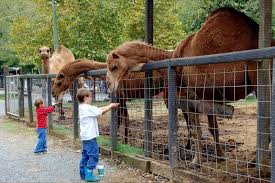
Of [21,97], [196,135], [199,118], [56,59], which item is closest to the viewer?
[196,135]

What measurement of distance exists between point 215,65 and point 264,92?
1225 mm

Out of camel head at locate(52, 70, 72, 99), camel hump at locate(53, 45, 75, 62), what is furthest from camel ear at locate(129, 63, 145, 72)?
camel hump at locate(53, 45, 75, 62)

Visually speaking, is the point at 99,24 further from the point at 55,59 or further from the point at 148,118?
the point at 148,118

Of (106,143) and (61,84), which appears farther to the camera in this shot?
(61,84)

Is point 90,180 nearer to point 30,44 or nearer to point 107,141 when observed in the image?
point 107,141

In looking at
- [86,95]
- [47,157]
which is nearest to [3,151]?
[47,157]

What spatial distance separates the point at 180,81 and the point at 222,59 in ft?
5.29

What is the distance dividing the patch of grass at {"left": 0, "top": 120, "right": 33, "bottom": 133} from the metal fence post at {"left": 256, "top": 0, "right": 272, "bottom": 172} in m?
8.35

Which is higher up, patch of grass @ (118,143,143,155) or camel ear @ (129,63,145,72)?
camel ear @ (129,63,145,72)

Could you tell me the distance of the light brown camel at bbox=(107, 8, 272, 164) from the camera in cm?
643

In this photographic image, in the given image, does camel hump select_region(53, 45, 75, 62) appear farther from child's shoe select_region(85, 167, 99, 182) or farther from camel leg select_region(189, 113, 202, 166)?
camel leg select_region(189, 113, 202, 166)

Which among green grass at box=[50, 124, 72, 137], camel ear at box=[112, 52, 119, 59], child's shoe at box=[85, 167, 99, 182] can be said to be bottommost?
child's shoe at box=[85, 167, 99, 182]

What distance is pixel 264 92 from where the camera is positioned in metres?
5.49

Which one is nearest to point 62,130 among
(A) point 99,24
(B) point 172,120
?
(B) point 172,120
